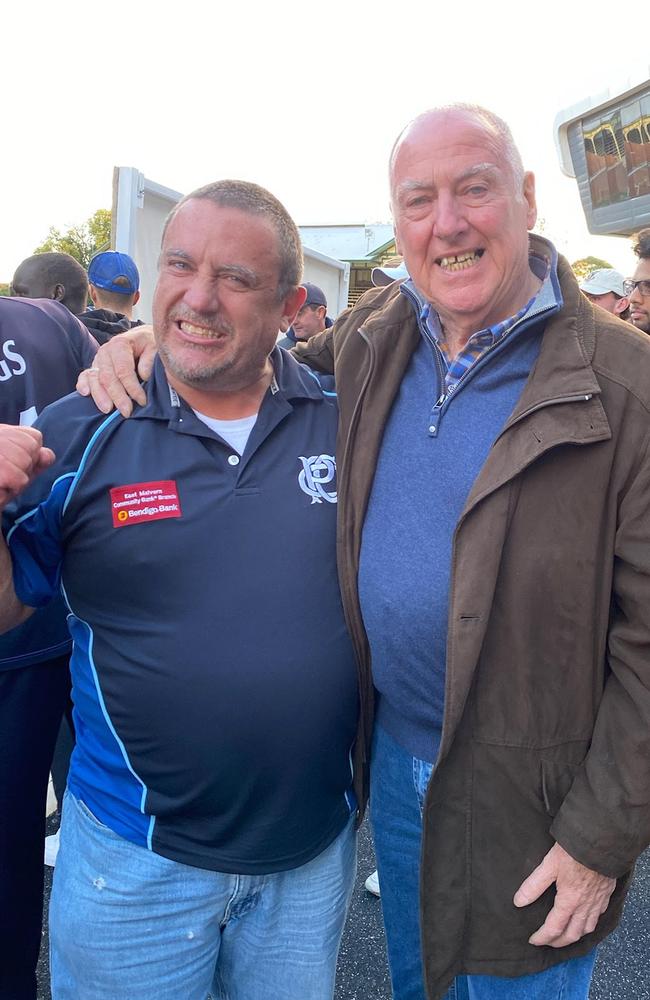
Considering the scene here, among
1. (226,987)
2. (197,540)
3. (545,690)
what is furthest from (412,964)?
(197,540)

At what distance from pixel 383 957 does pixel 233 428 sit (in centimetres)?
205

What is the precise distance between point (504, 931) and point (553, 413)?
1140 mm

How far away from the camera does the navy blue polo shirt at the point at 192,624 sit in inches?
62.0

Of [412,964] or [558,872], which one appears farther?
[412,964]

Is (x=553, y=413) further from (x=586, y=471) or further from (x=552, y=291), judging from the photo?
(x=552, y=291)

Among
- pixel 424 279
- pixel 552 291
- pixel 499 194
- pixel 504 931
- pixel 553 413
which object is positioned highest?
pixel 499 194

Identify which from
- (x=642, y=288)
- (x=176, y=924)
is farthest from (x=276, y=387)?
(x=642, y=288)

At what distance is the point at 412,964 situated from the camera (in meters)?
1.99

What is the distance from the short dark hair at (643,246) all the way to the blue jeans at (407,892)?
12.5 feet

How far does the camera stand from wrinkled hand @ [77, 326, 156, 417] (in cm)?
168

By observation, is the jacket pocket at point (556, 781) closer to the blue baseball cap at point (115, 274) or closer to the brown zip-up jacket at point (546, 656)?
the brown zip-up jacket at point (546, 656)

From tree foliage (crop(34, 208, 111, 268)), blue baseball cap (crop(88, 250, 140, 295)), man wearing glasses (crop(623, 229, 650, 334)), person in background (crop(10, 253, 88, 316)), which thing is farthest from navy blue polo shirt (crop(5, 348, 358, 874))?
tree foliage (crop(34, 208, 111, 268))

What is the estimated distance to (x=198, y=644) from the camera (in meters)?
1.57

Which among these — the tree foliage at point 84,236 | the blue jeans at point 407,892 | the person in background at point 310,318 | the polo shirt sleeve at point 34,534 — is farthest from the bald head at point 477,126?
the tree foliage at point 84,236
